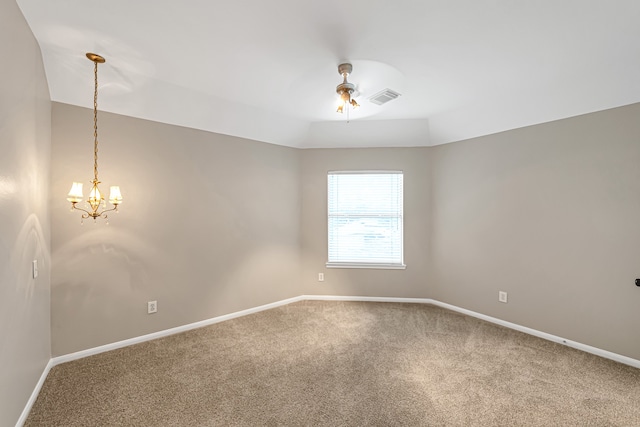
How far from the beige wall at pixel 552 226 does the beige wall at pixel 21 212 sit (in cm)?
432

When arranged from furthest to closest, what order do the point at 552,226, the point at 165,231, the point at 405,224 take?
the point at 405,224 → the point at 165,231 → the point at 552,226

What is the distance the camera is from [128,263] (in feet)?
9.88

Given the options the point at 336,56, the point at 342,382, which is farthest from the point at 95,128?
the point at 342,382

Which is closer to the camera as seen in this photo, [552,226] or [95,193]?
[95,193]

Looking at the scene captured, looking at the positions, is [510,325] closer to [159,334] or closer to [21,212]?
[159,334]

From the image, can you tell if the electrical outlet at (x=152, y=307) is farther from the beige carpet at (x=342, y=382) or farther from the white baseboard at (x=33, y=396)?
the white baseboard at (x=33, y=396)

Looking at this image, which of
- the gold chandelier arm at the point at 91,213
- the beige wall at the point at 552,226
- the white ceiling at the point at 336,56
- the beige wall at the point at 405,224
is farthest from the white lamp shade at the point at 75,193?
the beige wall at the point at 552,226

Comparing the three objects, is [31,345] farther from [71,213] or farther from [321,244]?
[321,244]

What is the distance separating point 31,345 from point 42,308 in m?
0.38

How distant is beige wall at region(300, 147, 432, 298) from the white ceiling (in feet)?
2.64

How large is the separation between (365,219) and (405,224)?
1.94 feet

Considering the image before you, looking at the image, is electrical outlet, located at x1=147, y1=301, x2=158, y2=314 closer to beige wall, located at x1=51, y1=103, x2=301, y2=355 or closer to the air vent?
beige wall, located at x1=51, y1=103, x2=301, y2=355

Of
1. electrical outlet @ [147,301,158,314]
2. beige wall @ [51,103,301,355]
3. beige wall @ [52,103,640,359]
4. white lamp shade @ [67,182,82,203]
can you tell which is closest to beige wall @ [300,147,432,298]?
beige wall @ [52,103,640,359]

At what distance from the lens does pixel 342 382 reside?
237 cm
